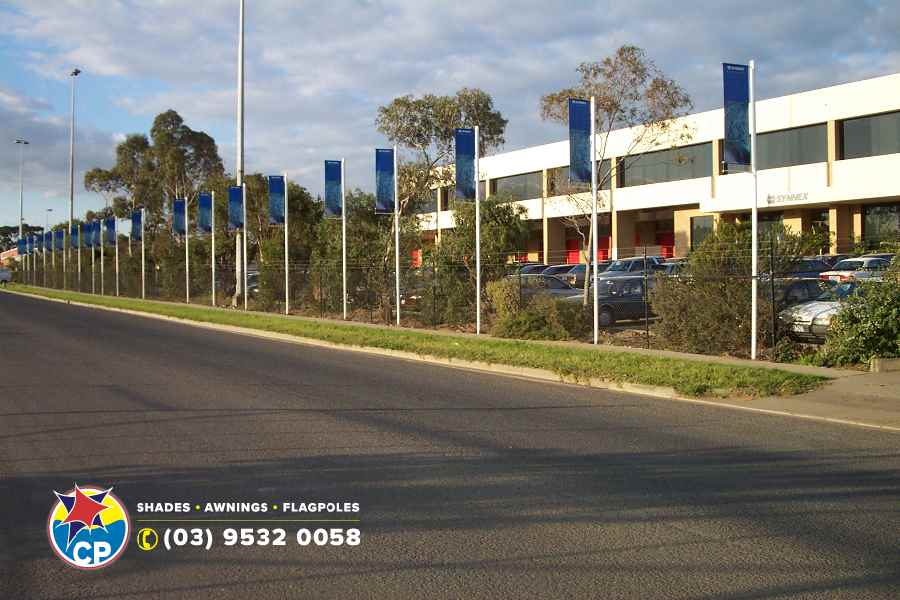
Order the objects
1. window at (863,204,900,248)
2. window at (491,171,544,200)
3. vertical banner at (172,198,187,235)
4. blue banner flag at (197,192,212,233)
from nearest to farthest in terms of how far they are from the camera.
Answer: blue banner flag at (197,192,212,233), vertical banner at (172,198,187,235), window at (863,204,900,248), window at (491,171,544,200)

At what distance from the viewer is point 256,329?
25500 millimetres

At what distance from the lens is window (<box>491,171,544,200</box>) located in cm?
6141

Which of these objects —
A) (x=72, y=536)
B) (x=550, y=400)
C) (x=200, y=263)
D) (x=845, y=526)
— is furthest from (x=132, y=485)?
(x=200, y=263)

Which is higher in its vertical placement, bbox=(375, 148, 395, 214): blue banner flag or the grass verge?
bbox=(375, 148, 395, 214): blue banner flag

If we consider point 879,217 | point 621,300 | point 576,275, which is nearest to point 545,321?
point 621,300

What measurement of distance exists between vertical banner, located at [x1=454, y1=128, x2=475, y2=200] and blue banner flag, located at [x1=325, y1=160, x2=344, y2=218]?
23.5 ft

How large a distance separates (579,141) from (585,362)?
5986 mm

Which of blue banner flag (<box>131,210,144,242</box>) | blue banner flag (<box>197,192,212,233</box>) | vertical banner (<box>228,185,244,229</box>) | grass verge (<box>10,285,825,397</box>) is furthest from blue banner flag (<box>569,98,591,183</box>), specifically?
blue banner flag (<box>131,210,144,242</box>)

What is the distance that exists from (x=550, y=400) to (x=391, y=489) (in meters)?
5.25

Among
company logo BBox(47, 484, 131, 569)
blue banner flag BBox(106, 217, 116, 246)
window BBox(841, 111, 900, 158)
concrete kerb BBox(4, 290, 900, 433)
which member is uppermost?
window BBox(841, 111, 900, 158)

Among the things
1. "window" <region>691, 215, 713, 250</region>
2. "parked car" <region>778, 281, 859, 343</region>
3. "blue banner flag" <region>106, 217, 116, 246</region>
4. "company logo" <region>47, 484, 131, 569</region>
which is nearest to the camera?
"company logo" <region>47, 484, 131, 569</region>

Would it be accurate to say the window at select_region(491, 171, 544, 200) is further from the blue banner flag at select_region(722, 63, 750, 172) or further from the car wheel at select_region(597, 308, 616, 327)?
the blue banner flag at select_region(722, 63, 750, 172)

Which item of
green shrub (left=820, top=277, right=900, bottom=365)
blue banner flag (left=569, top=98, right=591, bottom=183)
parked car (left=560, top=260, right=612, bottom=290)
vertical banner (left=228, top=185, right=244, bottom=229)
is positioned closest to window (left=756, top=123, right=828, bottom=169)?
parked car (left=560, top=260, right=612, bottom=290)

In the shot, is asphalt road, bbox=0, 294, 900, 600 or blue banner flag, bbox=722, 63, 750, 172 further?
blue banner flag, bbox=722, 63, 750, 172
